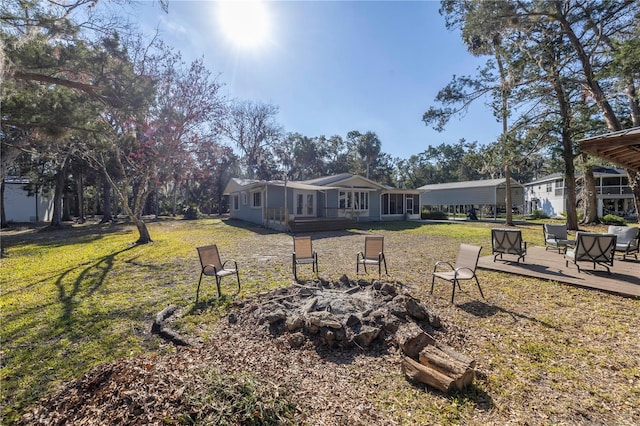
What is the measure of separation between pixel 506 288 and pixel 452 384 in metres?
4.13

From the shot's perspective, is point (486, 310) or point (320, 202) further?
point (320, 202)

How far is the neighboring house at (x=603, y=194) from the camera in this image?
94.5 ft

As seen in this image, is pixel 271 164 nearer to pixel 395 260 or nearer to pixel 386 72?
pixel 386 72

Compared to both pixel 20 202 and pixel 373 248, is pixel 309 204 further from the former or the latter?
pixel 20 202

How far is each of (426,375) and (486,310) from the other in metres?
2.61

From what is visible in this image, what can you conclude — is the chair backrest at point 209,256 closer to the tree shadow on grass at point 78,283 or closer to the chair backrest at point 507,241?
the tree shadow on grass at point 78,283

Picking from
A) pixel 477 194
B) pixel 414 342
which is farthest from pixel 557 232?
pixel 477 194

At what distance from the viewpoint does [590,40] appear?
11.6m

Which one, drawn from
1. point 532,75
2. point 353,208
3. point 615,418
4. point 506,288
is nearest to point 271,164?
point 353,208

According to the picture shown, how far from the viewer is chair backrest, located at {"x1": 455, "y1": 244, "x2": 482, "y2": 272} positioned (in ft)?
18.2

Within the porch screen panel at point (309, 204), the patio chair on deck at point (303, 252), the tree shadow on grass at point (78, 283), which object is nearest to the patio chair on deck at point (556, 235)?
the patio chair on deck at point (303, 252)

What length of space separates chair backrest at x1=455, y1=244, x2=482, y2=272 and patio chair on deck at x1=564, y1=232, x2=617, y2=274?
292 centimetres

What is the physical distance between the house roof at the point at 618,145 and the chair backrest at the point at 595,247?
170cm

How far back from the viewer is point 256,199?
22672 mm
